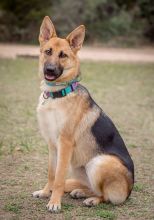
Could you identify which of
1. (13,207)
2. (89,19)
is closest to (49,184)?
(13,207)

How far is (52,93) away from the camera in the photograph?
5.78 m

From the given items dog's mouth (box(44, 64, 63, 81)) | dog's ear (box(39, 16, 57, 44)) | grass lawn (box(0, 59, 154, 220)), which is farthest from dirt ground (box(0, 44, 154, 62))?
dog's mouth (box(44, 64, 63, 81))

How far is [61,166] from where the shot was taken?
5.65 meters

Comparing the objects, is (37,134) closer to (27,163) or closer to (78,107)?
(27,163)

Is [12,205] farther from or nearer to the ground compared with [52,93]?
nearer to the ground

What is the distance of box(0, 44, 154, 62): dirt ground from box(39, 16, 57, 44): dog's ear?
14665mm

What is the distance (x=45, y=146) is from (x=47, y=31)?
9.22ft

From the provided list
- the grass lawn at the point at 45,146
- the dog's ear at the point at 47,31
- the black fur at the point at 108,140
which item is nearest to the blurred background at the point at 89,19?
the grass lawn at the point at 45,146

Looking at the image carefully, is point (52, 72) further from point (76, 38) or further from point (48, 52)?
point (76, 38)

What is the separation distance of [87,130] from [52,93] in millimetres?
567

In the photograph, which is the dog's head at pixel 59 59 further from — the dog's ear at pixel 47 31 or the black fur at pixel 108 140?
the black fur at pixel 108 140

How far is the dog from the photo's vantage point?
5.64 m

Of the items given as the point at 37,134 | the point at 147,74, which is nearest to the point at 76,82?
the point at 37,134

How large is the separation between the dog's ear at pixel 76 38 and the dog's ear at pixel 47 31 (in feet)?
0.66
